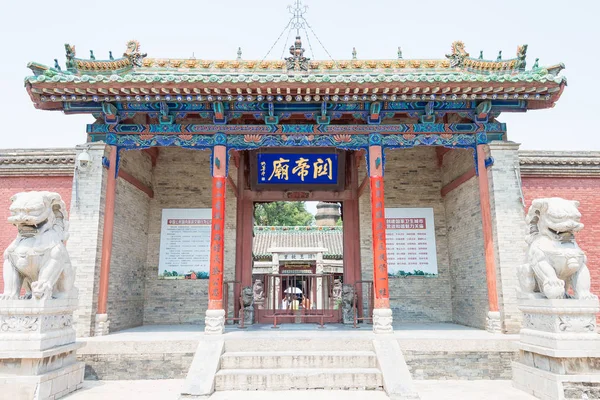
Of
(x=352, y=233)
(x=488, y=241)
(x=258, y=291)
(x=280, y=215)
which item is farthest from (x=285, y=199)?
(x=280, y=215)

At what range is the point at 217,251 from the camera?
7316 mm

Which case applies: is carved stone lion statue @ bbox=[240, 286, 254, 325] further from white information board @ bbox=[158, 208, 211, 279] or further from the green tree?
the green tree

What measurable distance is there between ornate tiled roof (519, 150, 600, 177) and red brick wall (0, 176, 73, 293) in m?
9.45

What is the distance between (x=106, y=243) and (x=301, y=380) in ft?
14.4

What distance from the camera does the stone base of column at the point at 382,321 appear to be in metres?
6.79

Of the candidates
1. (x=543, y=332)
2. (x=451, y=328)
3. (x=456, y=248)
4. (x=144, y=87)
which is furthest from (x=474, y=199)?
(x=144, y=87)

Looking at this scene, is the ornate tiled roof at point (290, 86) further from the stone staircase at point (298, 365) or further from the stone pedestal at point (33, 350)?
the stone staircase at point (298, 365)

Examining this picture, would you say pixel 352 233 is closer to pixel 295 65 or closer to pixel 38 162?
pixel 295 65

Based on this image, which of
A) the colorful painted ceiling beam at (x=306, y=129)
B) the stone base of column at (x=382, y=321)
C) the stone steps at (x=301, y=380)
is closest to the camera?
the stone steps at (x=301, y=380)

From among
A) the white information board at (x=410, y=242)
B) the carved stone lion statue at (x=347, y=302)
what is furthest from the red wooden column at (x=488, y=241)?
the carved stone lion statue at (x=347, y=302)

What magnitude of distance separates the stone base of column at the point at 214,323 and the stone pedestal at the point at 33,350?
2153mm

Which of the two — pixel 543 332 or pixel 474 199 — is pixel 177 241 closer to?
pixel 474 199

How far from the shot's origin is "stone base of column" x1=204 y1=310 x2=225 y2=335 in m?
6.85

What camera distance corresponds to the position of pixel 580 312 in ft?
15.9
